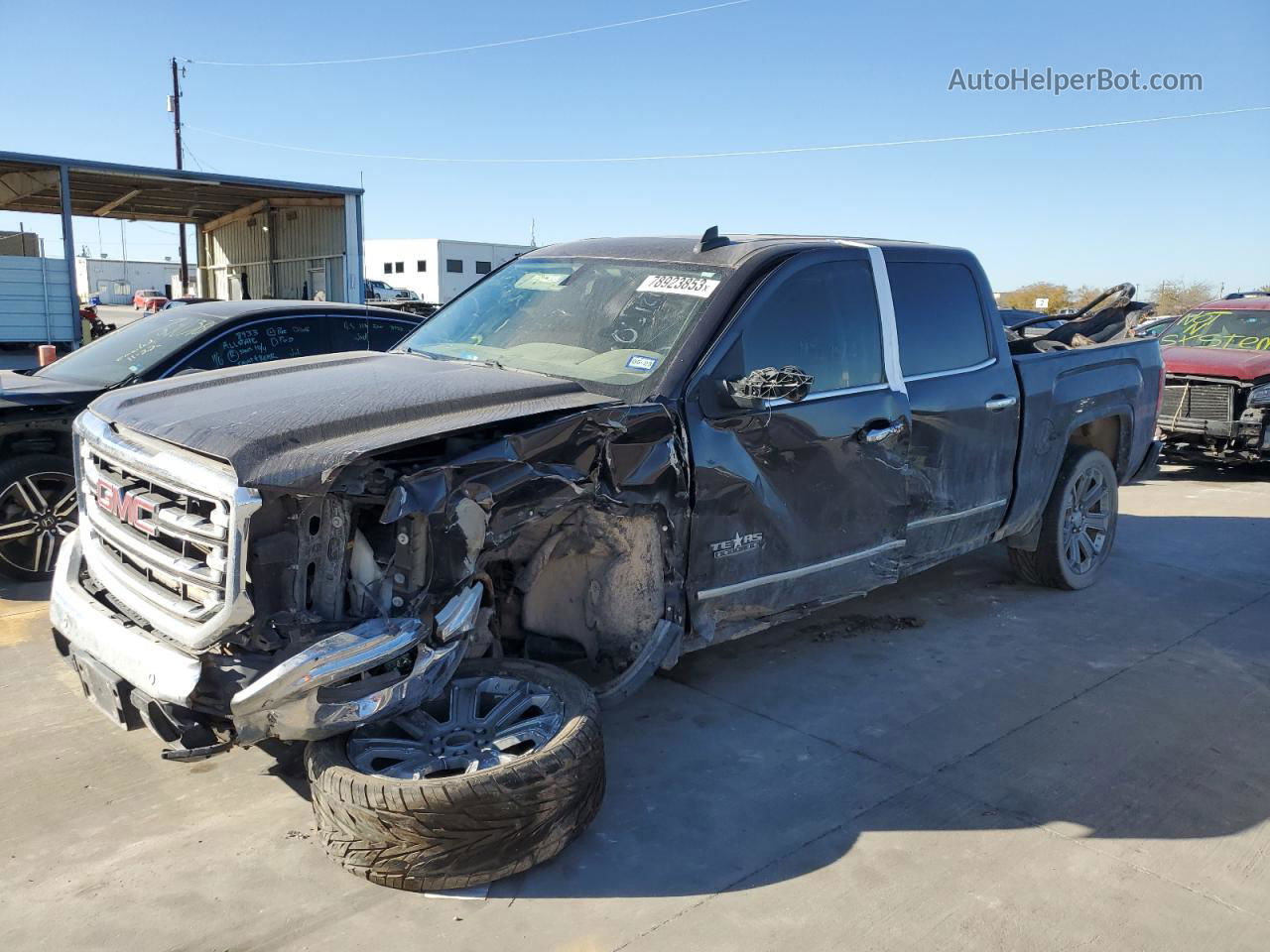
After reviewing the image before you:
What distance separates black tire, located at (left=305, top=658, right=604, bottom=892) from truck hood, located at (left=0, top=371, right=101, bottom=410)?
3831 millimetres

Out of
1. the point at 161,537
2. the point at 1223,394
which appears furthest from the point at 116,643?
the point at 1223,394

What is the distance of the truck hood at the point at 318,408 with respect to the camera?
289cm

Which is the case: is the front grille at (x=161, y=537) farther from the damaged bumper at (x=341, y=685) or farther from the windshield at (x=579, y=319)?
the windshield at (x=579, y=319)

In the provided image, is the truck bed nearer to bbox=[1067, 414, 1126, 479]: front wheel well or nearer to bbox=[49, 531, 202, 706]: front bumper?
bbox=[1067, 414, 1126, 479]: front wheel well

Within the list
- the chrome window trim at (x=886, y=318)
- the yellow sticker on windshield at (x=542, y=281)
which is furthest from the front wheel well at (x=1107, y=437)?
the yellow sticker on windshield at (x=542, y=281)

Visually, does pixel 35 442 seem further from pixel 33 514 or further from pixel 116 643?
pixel 116 643

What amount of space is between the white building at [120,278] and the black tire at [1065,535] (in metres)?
59.2

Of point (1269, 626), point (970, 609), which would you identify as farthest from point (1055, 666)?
point (1269, 626)

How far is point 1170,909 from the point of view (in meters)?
3.03

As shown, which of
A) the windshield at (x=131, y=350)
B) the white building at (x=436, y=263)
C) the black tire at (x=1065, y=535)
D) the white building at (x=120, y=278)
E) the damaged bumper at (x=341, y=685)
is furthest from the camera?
the white building at (x=120, y=278)

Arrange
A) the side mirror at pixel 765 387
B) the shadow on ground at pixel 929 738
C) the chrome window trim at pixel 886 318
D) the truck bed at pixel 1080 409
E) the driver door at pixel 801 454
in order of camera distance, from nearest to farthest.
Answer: the shadow on ground at pixel 929 738, the side mirror at pixel 765 387, the driver door at pixel 801 454, the chrome window trim at pixel 886 318, the truck bed at pixel 1080 409

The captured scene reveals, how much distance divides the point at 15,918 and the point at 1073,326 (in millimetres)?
6975

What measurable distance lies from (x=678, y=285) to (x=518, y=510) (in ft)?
4.70

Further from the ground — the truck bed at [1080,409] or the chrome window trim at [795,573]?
the truck bed at [1080,409]
